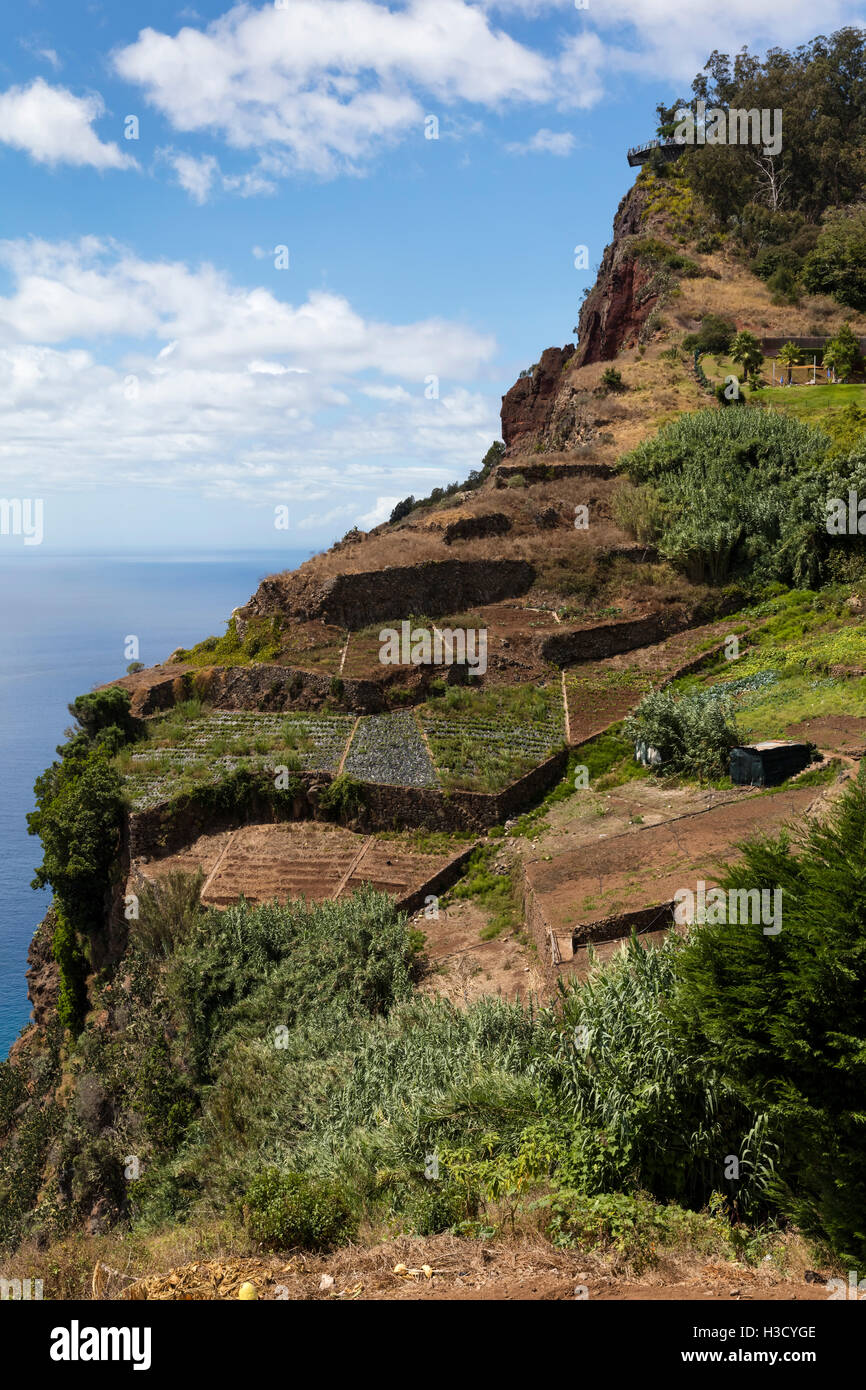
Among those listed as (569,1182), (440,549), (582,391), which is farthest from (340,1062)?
(582,391)

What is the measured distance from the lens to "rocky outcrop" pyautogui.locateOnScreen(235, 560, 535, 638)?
2378cm

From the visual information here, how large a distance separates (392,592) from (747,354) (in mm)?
20285

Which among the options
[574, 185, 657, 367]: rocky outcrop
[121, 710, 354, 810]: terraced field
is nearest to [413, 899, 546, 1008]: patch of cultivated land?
[121, 710, 354, 810]: terraced field

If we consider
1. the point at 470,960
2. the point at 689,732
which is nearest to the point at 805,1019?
the point at 470,960

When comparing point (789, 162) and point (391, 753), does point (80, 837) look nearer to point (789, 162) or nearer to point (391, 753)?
point (391, 753)

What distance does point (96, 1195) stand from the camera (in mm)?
12828

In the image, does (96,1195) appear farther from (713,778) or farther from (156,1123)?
(713,778)

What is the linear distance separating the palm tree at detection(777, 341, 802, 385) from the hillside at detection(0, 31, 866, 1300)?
0.67ft

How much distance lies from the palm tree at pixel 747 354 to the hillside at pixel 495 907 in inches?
12.1

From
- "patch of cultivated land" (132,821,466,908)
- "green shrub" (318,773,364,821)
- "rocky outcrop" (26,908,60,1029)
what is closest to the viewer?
"patch of cultivated land" (132,821,466,908)

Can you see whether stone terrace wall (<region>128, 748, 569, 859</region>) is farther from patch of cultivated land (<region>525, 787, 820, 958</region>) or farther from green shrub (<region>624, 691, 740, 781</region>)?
patch of cultivated land (<region>525, 787, 820, 958</region>)

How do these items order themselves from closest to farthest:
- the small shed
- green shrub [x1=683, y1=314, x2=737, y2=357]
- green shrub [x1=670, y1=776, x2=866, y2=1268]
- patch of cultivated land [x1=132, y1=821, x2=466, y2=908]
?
green shrub [x1=670, y1=776, x2=866, y2=1268] < the small shed < patch of cultivated land [x1=132, y1=821, x2=466, y2=908] < green shrub [x1=683, y1=314, x2=737, y2=357]

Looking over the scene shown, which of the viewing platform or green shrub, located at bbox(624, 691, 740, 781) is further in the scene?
the viewing platform

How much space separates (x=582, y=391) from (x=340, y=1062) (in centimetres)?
3423
